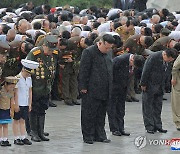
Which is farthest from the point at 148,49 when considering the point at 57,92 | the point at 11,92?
the point at 11,92

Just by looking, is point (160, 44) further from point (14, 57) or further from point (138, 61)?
point (138, 61)

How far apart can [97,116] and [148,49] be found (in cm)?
568

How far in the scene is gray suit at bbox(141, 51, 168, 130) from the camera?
15.4 metres

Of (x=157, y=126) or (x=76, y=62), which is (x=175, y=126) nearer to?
(x=157, y=126)

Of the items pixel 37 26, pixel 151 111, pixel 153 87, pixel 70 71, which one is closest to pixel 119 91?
pixel 153 87

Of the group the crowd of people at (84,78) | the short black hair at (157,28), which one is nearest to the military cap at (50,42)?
the crowd of people at (84,78)

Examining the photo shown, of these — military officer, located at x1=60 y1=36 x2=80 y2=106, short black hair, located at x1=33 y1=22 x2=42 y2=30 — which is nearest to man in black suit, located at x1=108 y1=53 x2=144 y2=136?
military officer, located at x1=60 y1=36 x2=80 y2=106

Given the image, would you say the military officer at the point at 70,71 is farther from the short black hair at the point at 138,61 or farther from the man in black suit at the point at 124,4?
the man in black suit at the point at 124,4

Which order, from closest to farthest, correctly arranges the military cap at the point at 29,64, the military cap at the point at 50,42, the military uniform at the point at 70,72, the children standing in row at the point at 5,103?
1. the children standing in row at the point at 5,103
2. the military cap at the point at 29,64
3. the military cap at the point at 50,42
4. the military uniform at the point at 70,72

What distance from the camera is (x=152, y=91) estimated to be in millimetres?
15492

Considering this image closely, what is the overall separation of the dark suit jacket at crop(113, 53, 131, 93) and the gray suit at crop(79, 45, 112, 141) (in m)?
0.73

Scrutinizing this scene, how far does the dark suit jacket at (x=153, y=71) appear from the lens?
1539 centimetres

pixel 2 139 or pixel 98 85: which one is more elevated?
pixel 98 85

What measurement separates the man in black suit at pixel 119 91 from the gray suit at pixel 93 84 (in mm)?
757
